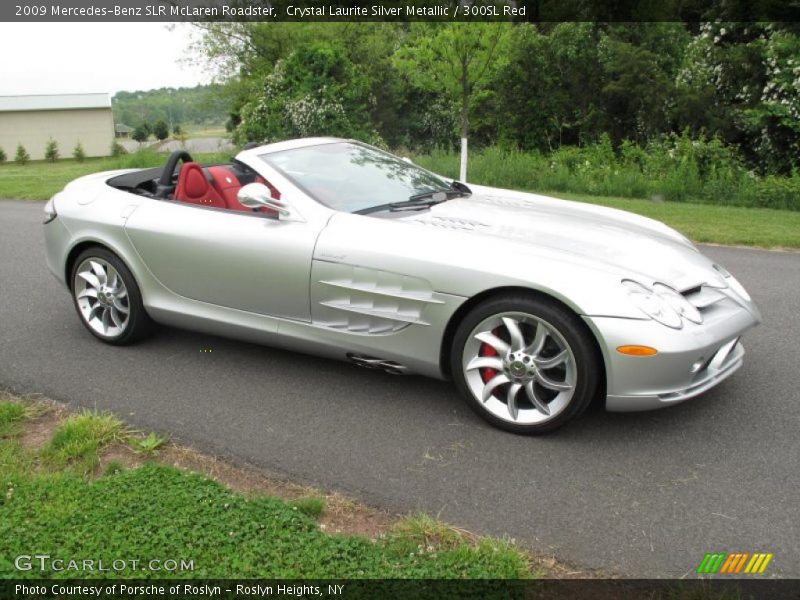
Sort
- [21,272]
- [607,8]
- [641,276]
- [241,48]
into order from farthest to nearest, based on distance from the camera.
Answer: [241,48] → [607,8] → [21,272] → [641,276]

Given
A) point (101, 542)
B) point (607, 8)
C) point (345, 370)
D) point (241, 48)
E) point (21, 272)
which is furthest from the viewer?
point (241, 48)

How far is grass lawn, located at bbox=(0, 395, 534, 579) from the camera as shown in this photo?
276 centimetres

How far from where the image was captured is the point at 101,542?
2.91 metres

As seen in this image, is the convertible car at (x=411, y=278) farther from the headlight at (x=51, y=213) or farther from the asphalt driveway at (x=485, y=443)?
the asphalt driveway at (x=485, y=443)

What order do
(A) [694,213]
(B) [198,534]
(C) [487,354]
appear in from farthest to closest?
(A) [694,213], (C) [487,354], (B) [198,534]

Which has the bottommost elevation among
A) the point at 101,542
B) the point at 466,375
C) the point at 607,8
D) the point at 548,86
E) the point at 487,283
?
the point at 101,542

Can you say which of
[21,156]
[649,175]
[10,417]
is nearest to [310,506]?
[10,417]

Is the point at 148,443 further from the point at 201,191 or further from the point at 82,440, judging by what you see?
the point at 201,191

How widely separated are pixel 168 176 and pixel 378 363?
2272 millimetres

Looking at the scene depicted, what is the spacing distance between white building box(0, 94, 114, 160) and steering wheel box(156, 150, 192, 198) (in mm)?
43653

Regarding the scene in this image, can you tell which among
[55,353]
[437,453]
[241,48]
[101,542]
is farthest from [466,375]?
[241,48]

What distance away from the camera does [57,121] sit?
48.5 m

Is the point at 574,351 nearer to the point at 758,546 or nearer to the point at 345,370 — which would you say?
the point at 758,546

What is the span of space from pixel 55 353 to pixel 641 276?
3.85 m
